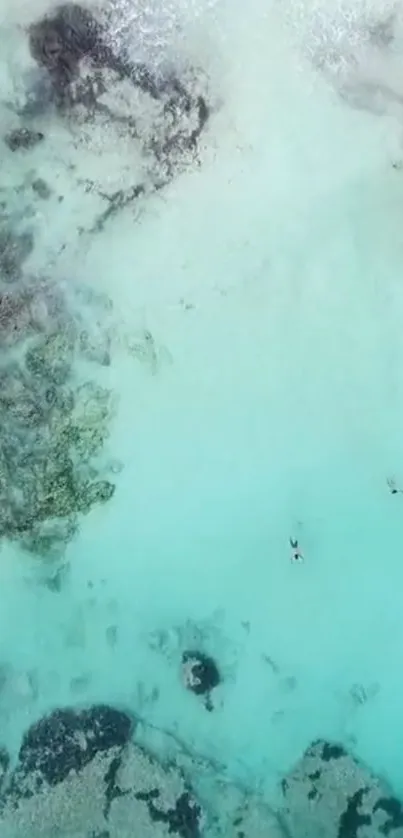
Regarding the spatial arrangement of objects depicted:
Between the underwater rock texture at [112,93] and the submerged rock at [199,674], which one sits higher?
the underwater rock texture at [112,93]

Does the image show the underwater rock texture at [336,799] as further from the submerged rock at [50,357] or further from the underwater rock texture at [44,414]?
the submerged rock at [50,357]

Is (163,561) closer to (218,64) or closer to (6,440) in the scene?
(6,440)

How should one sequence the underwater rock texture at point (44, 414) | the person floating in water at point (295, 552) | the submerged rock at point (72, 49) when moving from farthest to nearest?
1. the person floating in water at point (295, 552)
2. the underwater rock texture at point (44, 414)
3. the submerged rock at point (72, 49)

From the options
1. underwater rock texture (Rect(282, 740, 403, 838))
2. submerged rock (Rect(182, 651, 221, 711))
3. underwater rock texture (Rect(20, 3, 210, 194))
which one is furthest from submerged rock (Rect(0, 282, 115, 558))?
underwater rock texture (Rect(282, 740, 403, 838))

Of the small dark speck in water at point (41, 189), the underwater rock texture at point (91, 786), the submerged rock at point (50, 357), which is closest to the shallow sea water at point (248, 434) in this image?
the small dark speck in water at point (41, 189)

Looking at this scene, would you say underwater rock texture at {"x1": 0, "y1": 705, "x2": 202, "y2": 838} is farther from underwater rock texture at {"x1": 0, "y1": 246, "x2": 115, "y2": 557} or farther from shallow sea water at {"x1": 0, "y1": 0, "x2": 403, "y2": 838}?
underwater rock texture at {"x1": 0, "y1": 246, "x2": 115, "y2": 557}

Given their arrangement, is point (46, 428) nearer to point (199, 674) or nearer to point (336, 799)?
point (199, 674)

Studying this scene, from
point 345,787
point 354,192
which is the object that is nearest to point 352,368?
point 354,192
